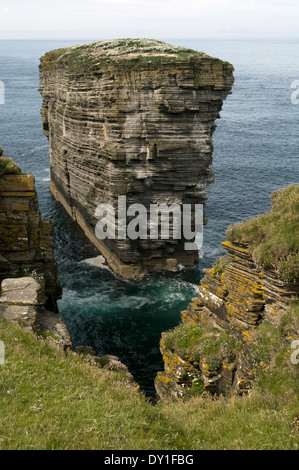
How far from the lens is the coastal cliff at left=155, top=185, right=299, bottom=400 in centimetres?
1478

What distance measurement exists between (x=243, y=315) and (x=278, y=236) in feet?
11.9

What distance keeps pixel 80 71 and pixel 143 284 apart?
78.9 feet

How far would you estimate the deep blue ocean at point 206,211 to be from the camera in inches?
1318

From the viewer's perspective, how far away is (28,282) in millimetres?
18766

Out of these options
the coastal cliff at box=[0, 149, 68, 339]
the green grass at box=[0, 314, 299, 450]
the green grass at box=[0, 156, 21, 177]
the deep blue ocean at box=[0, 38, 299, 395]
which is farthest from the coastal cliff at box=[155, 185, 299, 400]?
the green grass at box=[0, 156, 21, 177]

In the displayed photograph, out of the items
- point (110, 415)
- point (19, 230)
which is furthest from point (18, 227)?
point (110, 415)

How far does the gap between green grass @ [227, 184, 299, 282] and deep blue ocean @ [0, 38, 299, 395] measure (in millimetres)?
14478

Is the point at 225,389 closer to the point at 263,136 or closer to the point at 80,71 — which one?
the point at 80,71

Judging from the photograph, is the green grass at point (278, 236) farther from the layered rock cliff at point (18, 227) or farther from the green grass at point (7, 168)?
the green grass at point (7, 168)

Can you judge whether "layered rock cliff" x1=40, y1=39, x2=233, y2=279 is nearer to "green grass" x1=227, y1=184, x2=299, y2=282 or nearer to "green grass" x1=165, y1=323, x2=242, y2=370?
"green grass" x1=227, y1=184, x2=299, y2=282

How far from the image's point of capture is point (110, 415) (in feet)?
30.7

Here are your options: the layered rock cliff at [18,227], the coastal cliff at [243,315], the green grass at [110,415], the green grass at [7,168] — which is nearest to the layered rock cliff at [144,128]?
the green grass at [7,168]
